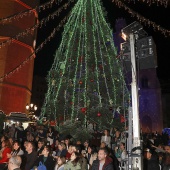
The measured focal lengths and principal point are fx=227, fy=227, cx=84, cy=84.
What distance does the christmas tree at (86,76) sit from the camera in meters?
14.8

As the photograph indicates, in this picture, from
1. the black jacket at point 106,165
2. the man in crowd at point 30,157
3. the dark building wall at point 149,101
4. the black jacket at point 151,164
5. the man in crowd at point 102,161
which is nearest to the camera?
the black jacket at point 106,165

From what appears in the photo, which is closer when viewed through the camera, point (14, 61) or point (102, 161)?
point (102, 161)

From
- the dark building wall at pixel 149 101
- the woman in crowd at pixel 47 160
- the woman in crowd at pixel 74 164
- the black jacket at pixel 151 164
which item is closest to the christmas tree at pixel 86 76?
the black jacket at pixel 151 164

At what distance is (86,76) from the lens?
1498 cm

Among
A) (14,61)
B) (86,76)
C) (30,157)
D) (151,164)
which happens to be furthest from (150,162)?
(14,61)

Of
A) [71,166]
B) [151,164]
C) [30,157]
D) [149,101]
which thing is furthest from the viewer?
[149,101]

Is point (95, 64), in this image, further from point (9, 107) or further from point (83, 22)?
point (9, 107)

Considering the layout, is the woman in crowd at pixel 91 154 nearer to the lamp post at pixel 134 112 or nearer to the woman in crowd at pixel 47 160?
the woman in crowd at pixel 47 160

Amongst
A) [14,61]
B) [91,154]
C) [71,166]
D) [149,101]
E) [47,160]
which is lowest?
[71,166]

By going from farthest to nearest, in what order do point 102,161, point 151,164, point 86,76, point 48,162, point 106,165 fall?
point 86,76 → point 151,164 → point 48,162 → point 102,161 → point 106,165

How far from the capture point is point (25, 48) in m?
30.8

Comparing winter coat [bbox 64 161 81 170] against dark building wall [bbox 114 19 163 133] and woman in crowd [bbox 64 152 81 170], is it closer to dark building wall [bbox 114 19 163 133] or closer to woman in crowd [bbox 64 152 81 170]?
woman in crowd [bbox 64 152 81 170]

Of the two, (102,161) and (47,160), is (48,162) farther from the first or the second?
(102,161)

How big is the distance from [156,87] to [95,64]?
30795 millimetres
